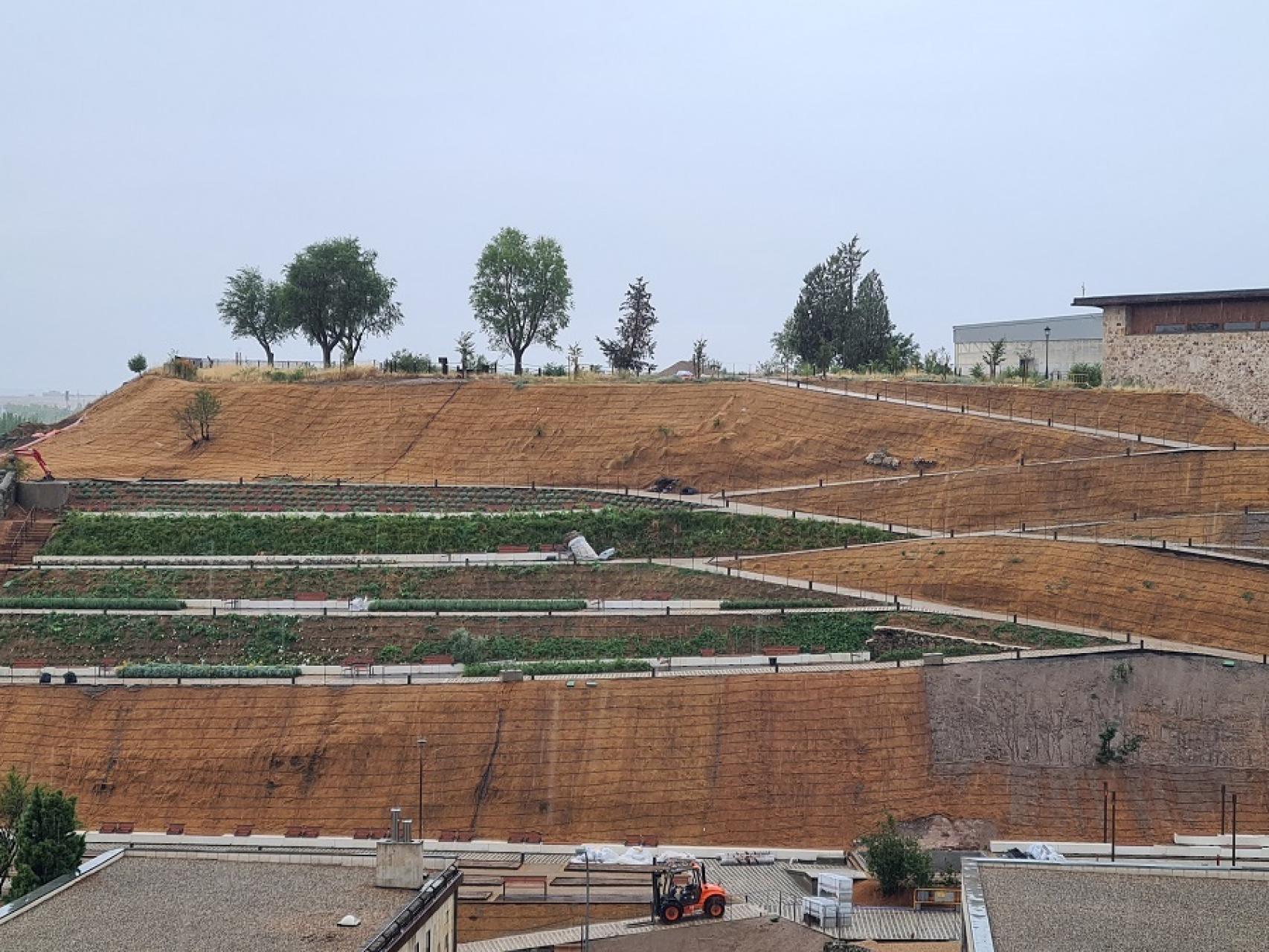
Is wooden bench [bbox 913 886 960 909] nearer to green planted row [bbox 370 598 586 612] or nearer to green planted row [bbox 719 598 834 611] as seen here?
green planted row [bbox 719 598 834 611]

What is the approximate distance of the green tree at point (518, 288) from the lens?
2921 inches

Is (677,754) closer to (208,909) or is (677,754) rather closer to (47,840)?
(47,840)

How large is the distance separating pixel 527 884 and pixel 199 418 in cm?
3736

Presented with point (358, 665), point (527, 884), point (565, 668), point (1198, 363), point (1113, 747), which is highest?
point (1198, 363)

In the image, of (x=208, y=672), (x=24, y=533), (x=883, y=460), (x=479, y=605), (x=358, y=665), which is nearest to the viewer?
(x=208, y=672)

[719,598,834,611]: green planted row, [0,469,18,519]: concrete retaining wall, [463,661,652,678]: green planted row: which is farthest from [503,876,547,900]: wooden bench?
[0,469,18,519]: concrete retaining wall

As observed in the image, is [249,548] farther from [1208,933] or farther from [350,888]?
[1208,933]

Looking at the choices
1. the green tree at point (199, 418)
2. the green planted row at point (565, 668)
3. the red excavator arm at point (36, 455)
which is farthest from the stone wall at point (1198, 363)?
the red excavator arm at point (36, 455)

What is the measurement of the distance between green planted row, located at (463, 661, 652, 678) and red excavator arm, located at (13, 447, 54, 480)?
81.3 feet

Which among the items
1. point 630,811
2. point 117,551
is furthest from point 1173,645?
point 117,551

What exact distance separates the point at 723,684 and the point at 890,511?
46.3 feet

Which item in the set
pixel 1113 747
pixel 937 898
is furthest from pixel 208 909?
pixel 1113 747

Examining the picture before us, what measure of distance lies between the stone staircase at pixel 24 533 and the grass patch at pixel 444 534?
1.96 ft

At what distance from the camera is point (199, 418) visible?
65.3 metres
